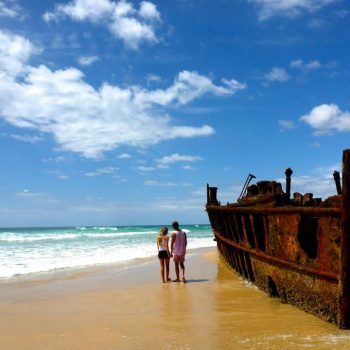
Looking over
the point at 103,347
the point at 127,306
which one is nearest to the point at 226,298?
the point at 127,306

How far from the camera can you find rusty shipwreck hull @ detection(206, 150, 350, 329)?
544cm

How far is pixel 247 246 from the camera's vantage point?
9109 mm

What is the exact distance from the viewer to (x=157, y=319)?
264 inches

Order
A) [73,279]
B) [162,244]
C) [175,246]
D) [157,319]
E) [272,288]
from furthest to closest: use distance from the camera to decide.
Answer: [73,279] < [162,244] < [175,246] < [272,288] < [157,319]

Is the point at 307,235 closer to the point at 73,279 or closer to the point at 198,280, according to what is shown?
the point at 198,280

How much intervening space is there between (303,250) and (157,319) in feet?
8.01

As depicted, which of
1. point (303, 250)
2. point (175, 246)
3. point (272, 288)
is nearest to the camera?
point (303, 250)

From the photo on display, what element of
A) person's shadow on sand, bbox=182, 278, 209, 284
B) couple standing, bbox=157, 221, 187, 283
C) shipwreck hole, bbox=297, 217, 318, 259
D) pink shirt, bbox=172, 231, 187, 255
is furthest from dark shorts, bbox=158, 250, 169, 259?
shipwreck hole, bbox=297, 217, 318, 259

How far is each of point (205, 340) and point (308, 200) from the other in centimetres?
408

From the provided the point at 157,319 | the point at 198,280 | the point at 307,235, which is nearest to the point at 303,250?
the point at 307,235

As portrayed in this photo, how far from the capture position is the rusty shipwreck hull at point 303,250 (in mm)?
5441

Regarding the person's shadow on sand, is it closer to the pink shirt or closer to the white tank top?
the pink shirt

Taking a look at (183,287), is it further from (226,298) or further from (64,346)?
(64,346)

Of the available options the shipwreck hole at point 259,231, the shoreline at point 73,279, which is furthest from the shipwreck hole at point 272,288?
the shoreline at point 73,279
